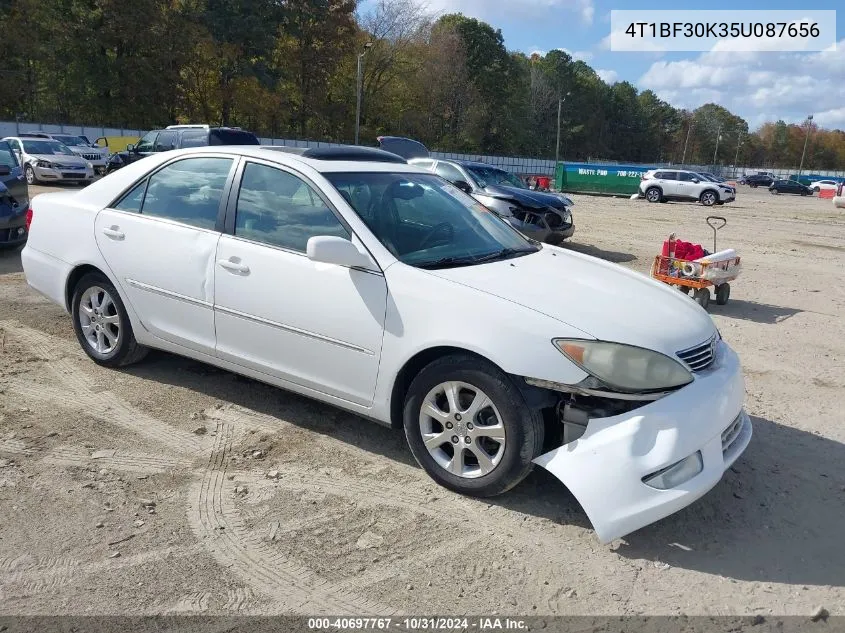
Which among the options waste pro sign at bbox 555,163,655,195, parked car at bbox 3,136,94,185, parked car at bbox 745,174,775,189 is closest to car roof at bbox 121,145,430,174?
parked car at bbox 3,136,94,185

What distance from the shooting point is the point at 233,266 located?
4.05 metres

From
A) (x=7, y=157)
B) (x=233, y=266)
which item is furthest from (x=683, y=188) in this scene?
(x=233, y=266)

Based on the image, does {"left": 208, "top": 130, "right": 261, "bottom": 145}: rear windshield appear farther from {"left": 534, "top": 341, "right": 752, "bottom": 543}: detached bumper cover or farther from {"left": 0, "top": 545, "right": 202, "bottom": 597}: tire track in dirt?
{"left": 534, "top": 341, "right": 752, "bottom": 543}: detached bumper cover

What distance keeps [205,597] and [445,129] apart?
242ft

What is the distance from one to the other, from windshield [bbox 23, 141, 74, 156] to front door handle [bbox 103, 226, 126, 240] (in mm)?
18957

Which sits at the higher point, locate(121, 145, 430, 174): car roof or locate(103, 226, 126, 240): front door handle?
locate(121, 145, 430, 174): car roof

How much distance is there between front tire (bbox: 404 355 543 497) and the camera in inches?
125

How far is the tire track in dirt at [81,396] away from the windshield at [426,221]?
165 centimetres

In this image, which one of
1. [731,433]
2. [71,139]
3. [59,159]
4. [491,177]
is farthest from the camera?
[71,139]

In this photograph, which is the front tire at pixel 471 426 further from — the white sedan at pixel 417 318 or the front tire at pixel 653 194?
the front tire at pixel 653 194

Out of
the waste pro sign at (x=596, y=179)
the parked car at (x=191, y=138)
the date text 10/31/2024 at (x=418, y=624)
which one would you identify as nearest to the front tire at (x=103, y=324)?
the date text 10/31/2024 at (x=418, y=624)

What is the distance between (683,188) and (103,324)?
32337 millimetres

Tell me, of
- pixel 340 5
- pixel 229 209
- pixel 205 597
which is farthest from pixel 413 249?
pixel 340 5

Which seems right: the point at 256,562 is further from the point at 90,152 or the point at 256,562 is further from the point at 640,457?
the point at 90,152
